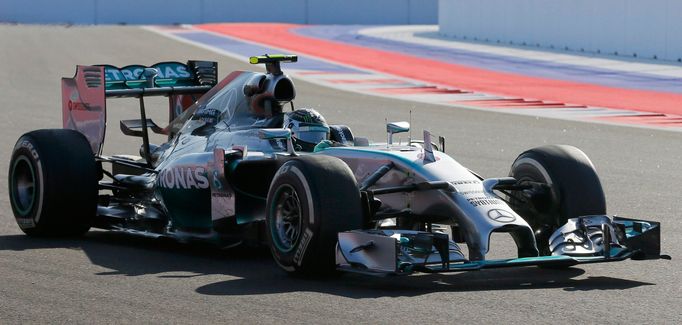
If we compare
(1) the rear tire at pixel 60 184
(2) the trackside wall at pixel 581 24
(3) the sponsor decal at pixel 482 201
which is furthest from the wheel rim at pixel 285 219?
(2) the trackside wall at pixel 581 24

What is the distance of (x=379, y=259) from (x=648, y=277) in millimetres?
1764

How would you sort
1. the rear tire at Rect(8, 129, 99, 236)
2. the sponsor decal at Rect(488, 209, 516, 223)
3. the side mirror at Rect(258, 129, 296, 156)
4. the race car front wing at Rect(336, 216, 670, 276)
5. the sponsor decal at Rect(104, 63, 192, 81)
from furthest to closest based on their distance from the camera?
the sponsor decal at Rect(104, 63, 192, 81)
the rear tire at Rect(8, 129, 99, 236)
the side mirror at Rect(258, 129, 296, 156)
the sponsor decal at Rect(488, 209, 516, 223)
the race car front wing at Rect(336, 216, 670, 276)

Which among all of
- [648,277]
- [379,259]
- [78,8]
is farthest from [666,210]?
[78,8]

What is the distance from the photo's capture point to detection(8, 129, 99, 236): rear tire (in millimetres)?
9469

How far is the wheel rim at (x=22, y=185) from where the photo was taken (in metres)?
9.89

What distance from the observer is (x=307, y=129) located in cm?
924

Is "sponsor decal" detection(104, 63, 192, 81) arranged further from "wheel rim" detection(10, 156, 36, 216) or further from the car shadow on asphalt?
the car shadow on asphalt

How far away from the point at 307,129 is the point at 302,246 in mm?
1742

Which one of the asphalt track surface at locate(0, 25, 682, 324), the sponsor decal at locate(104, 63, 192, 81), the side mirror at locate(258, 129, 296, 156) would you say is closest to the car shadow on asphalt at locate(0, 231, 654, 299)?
the asphalt track surface at locate(0, 25, 682, 324)

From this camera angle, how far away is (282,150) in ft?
29.8

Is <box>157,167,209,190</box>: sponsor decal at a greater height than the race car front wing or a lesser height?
greater

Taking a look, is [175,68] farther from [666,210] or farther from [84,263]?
[666,210]

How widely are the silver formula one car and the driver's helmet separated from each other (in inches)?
0.4

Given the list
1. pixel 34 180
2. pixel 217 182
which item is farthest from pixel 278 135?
pixel 34 180
